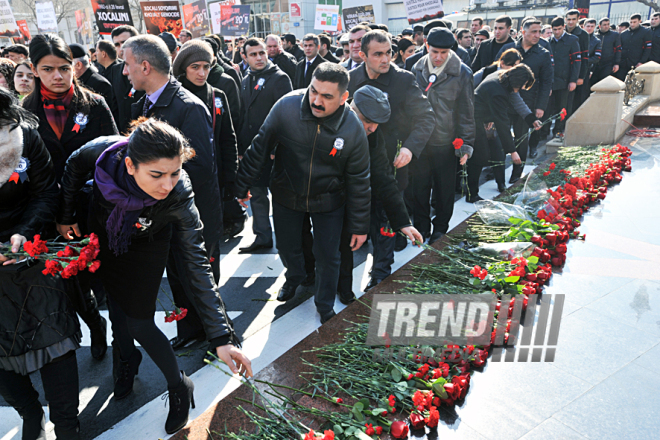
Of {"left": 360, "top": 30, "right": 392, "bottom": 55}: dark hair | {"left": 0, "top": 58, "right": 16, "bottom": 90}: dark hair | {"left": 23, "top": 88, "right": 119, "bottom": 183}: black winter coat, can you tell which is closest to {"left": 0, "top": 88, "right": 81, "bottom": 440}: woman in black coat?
{"left": 23, "top": 88, "right": 119, "bottom": 183}: black winter coat

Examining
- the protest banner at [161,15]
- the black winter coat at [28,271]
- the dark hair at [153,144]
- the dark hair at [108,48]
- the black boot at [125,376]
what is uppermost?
the protest banner at [161,15]

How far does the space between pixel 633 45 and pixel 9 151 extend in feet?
46.3

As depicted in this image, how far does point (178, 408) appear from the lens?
8.32ft

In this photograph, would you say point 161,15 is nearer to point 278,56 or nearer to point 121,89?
point 278,56

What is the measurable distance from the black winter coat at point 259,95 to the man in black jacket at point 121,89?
1.07 m

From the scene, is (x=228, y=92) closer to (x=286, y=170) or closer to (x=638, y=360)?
(x=286, y=170)

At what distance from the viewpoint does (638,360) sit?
9.20 ft

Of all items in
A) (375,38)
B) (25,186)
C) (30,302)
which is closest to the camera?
(30,302)

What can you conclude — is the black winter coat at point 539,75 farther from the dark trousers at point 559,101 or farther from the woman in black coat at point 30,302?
the woman in black coat at point 30,302

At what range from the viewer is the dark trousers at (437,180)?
4742mm

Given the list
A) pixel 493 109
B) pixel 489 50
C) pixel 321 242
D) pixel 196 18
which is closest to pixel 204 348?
pixel 321 242

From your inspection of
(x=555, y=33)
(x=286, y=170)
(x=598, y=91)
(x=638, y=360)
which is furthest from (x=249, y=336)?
(x=555, y=33)

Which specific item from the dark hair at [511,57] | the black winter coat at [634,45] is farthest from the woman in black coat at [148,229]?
the black winter coat at [634,45]

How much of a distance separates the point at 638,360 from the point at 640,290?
101 centimetres
